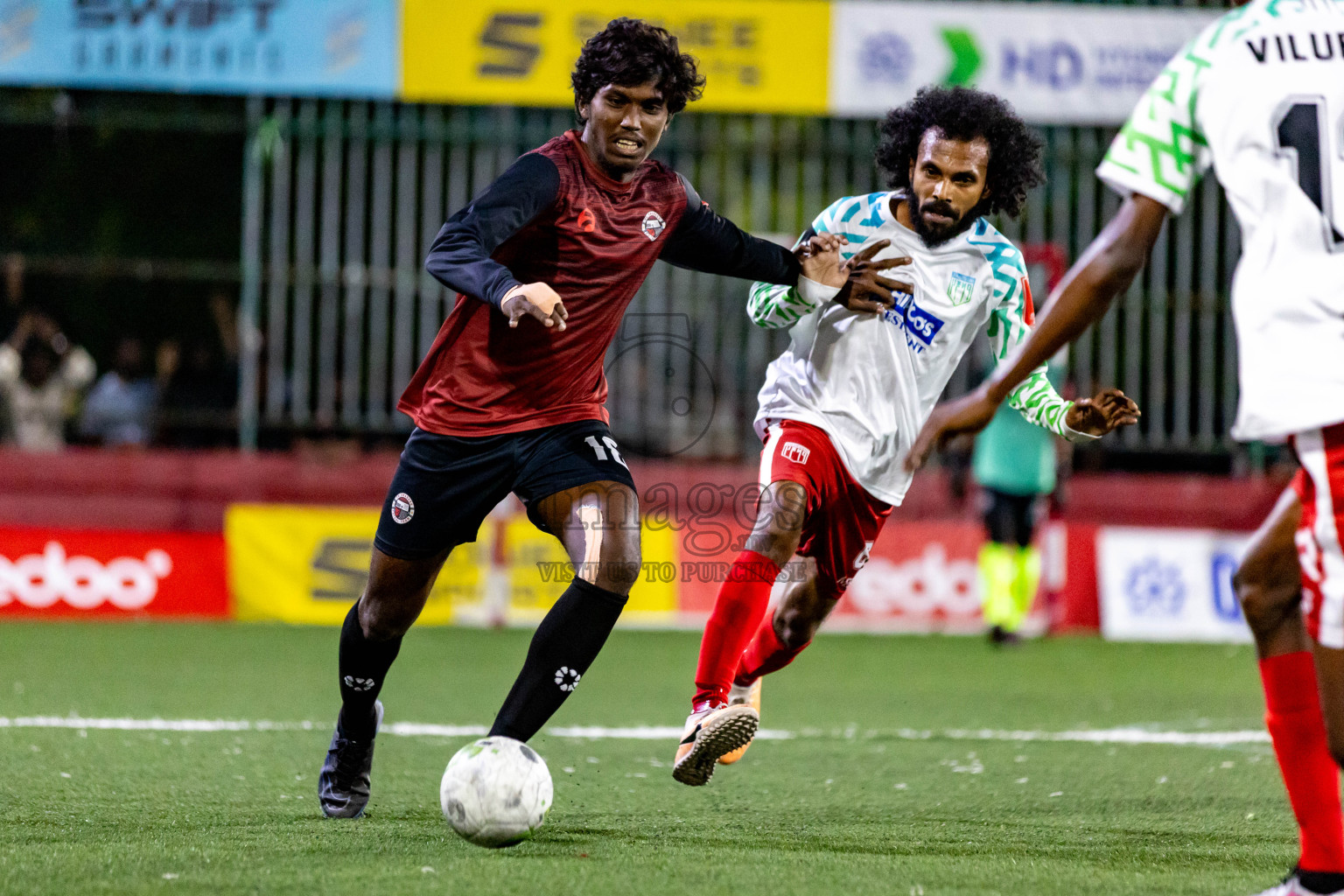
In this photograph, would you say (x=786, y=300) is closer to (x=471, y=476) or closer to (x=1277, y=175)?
(x=471, y=476)

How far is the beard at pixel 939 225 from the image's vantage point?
540 cm

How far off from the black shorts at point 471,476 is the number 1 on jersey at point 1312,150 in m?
2.04

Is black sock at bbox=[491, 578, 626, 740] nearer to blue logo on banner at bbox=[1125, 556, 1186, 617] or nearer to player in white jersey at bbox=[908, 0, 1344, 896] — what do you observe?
player in white jersey at bbox=[908, 0, 1344, 896]

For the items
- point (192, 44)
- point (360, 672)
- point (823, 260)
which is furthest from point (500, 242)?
point (192, 44)

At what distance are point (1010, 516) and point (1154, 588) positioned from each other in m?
1.98

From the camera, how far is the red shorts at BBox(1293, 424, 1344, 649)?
345cm

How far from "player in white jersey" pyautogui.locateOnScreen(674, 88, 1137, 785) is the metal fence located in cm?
819

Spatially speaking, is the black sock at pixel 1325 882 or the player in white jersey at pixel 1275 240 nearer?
the player in white jersey at pixel 1275 240

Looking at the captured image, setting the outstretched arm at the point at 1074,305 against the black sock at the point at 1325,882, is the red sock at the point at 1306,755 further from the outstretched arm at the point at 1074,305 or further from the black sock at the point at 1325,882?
the outstretched arm at the point at 1074,305

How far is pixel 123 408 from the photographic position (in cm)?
1398

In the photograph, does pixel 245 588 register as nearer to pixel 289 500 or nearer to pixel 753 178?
pixel 289 500

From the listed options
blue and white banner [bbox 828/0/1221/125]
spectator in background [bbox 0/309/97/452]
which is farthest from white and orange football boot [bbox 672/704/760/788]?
spectator in background [bbox 0/309/97/452]

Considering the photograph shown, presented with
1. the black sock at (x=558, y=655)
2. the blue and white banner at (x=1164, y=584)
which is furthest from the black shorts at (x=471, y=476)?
the blue and white banner at (x=1164, y=584)

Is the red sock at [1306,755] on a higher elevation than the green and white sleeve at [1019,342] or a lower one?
lower
